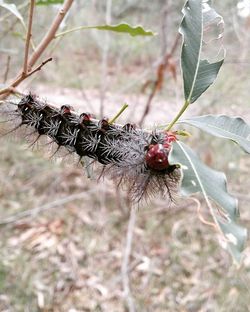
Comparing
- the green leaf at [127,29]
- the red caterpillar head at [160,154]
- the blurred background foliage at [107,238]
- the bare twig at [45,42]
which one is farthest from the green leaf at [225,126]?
the blurred background foliage at [107,238]

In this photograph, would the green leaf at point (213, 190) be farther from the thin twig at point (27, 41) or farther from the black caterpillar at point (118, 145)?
the thin twig at point (27, 41)

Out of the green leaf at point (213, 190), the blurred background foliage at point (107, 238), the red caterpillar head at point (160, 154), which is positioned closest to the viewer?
the green leaf at point (213, 190)

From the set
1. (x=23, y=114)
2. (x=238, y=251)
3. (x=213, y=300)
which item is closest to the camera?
(x=238, y=251)

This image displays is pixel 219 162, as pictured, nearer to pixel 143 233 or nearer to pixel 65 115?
pixel 143 233

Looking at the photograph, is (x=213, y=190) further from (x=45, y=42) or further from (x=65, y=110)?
(x=45, y=42)

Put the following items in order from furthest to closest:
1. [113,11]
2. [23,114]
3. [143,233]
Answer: [113,11] → [143,233] → [23,114]

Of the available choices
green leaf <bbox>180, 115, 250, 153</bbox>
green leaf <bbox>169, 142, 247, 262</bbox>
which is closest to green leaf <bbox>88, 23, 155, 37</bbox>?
green leaf <bbox>180, 115, 250, 153</bbox>

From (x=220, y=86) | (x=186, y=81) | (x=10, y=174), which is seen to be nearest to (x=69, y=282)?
(x=10, y=174)
